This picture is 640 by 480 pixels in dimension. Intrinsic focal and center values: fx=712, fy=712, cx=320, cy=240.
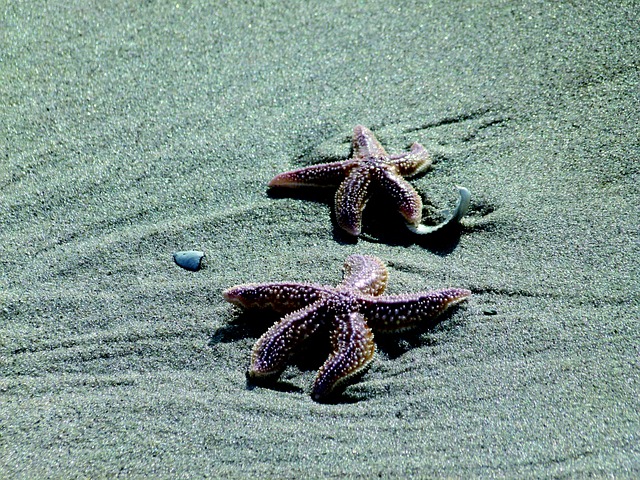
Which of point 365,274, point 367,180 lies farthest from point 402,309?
point 367,180

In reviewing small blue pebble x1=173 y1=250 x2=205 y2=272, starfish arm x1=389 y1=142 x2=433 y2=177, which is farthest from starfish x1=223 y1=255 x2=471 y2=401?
starfish arm x1=389 y1=142 x2=433 y2=177

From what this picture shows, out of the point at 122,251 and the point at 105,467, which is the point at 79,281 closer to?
the point at 122,251

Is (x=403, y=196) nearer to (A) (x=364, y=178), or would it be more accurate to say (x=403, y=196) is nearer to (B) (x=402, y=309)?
(A) (x=364, y=178)

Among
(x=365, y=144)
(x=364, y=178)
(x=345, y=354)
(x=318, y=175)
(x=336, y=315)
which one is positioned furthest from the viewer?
(x=365, y=144)

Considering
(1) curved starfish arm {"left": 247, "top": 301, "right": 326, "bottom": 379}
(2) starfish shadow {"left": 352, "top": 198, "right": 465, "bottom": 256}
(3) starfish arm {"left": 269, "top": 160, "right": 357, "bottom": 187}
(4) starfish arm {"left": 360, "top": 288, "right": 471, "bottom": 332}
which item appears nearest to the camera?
(1) curved starfish arm {"left": 247, "top": 301, "right": 326, "bottom": 379}

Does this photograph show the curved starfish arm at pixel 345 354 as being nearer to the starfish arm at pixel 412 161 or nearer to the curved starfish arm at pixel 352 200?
the curved starfish arm at pixel 352 200

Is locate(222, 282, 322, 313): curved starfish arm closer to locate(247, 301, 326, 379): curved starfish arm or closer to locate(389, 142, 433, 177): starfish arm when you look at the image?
locate(247, 301, 326, 379): curved starfish arm
